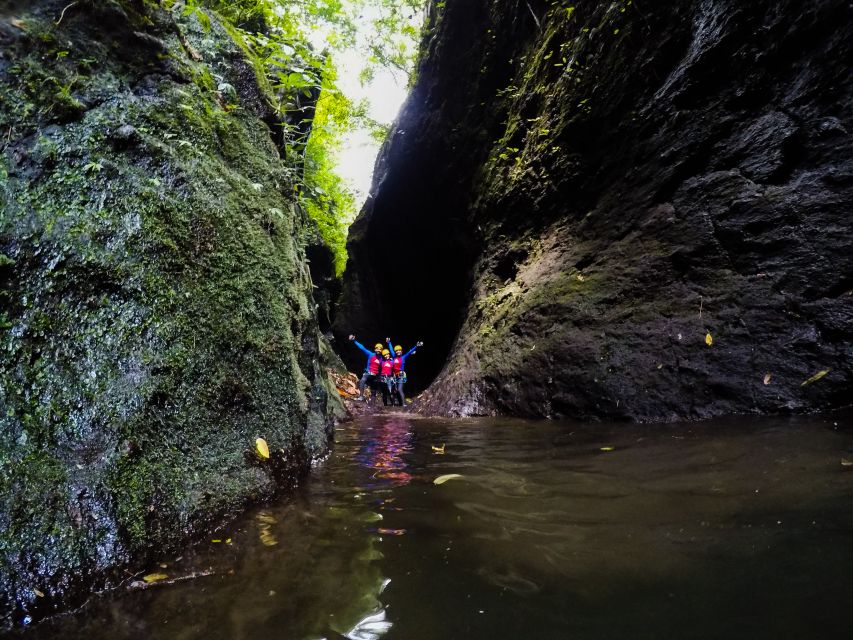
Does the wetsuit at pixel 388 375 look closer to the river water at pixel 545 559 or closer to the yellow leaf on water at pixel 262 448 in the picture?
the river water at pixel 545 559

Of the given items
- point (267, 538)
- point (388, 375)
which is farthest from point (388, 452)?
point (388, 375)

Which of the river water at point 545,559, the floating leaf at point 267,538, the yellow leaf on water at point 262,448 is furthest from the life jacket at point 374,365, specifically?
the floating leaf at point 267,538

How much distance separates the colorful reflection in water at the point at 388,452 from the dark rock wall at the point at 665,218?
5.22 feet

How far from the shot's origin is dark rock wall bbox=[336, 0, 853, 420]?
4.22m

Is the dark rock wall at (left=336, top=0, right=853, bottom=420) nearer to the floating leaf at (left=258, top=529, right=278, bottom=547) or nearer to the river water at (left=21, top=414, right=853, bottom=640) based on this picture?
the river water at (left=21, top=414, right=853, bottom=640)

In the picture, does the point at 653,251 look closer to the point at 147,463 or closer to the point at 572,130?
the point at 572,130

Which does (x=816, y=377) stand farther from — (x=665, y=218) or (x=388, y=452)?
(x=388, y=452)

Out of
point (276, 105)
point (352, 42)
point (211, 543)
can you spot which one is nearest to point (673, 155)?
point (276, 105)

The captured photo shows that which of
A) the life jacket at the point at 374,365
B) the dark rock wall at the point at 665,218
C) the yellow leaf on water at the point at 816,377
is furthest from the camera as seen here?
the life jacket at the point at 374,365

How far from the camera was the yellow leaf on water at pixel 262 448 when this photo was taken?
2.74 m

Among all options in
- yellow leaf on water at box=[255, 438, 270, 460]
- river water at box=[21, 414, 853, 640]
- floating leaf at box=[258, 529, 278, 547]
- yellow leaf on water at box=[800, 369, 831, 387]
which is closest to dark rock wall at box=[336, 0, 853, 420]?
yellow leaf on water at box=[800, 369, 831, 387]

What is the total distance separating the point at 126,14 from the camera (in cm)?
329

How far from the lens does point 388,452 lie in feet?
13.8

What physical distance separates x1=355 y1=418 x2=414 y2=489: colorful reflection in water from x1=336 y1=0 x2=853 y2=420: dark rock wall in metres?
1.59
